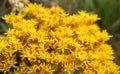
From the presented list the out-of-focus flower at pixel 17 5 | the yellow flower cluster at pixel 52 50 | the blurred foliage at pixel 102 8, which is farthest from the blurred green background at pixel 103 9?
the yellow flower cluster at pixel 52 50

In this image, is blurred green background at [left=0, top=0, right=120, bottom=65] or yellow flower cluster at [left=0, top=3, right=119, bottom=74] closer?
yellow flower cluster at [left=0, top=3, right=119, bottom=74]

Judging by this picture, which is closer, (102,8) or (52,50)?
(52,50)

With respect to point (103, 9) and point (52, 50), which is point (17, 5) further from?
point (103, 9)

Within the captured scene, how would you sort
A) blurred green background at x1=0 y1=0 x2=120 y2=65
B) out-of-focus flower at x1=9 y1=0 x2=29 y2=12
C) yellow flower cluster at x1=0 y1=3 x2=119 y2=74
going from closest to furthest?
1. yellow flower cluster at x1=0 y1=3 x2=119 y2=74
2. out-of-focus flower at x1=9 y1=0 x2=29 y2=12
3. blurred green background at x1=0 y1=0 x2=120 y2=65

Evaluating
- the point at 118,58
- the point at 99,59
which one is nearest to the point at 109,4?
the point at 118,58

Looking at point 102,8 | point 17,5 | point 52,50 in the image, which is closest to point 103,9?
point 102,8

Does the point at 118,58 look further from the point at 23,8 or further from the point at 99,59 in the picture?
the point at 23,8

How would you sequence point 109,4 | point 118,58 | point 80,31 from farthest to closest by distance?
point 109,4 < point 118,58 < point 80,31

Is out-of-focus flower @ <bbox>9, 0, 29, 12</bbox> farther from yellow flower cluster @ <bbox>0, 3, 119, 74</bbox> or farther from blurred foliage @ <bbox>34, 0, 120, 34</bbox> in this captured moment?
blurred foliage @ <bbox>34, 0, 120, 34</bbox>

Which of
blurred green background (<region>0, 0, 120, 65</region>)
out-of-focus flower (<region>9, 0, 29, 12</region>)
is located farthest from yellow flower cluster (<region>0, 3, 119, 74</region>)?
blurred green background (<region>0, 0, 120, 65</region>)
